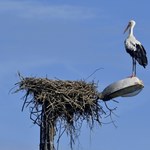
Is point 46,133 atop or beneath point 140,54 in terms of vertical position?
beneath

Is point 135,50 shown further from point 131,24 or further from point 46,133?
point 46,133

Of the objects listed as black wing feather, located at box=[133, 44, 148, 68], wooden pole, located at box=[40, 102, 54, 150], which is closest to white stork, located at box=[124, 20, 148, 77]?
black wing feather, located at box=[133, 44, 148, 68]

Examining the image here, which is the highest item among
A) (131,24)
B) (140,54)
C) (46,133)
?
(131,24)

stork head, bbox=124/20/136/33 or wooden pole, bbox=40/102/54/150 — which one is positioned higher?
stork head, bbox=124/20/136/33

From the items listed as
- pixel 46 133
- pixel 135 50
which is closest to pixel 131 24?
pixel 135 50

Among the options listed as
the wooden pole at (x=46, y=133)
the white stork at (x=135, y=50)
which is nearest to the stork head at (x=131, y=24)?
the white stork at (x=135, y=50)

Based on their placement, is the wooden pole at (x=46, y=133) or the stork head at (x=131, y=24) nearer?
the wooden pole at (x=46, y=133)

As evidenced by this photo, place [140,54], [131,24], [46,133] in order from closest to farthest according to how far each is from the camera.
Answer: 1. [46,133]
2. [140,54]
3. [131,24]

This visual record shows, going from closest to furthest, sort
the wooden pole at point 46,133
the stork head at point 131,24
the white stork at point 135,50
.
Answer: the wooden pole at point 46,133, the white stork at point 135,50, the stork head at point 131,24

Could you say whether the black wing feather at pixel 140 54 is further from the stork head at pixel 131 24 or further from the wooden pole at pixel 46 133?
the wooden pole at pixel 46 133

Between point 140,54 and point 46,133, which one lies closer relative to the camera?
point 46,133

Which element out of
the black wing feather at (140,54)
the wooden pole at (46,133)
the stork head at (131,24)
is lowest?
the wooden pole at (46,133)

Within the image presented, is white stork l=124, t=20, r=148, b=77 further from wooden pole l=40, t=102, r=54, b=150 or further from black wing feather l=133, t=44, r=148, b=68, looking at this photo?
wooden pole l=40, t=102, r=54, b=150

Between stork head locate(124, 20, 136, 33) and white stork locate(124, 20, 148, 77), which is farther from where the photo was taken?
stork head locate(124, 20, 136, 33)
